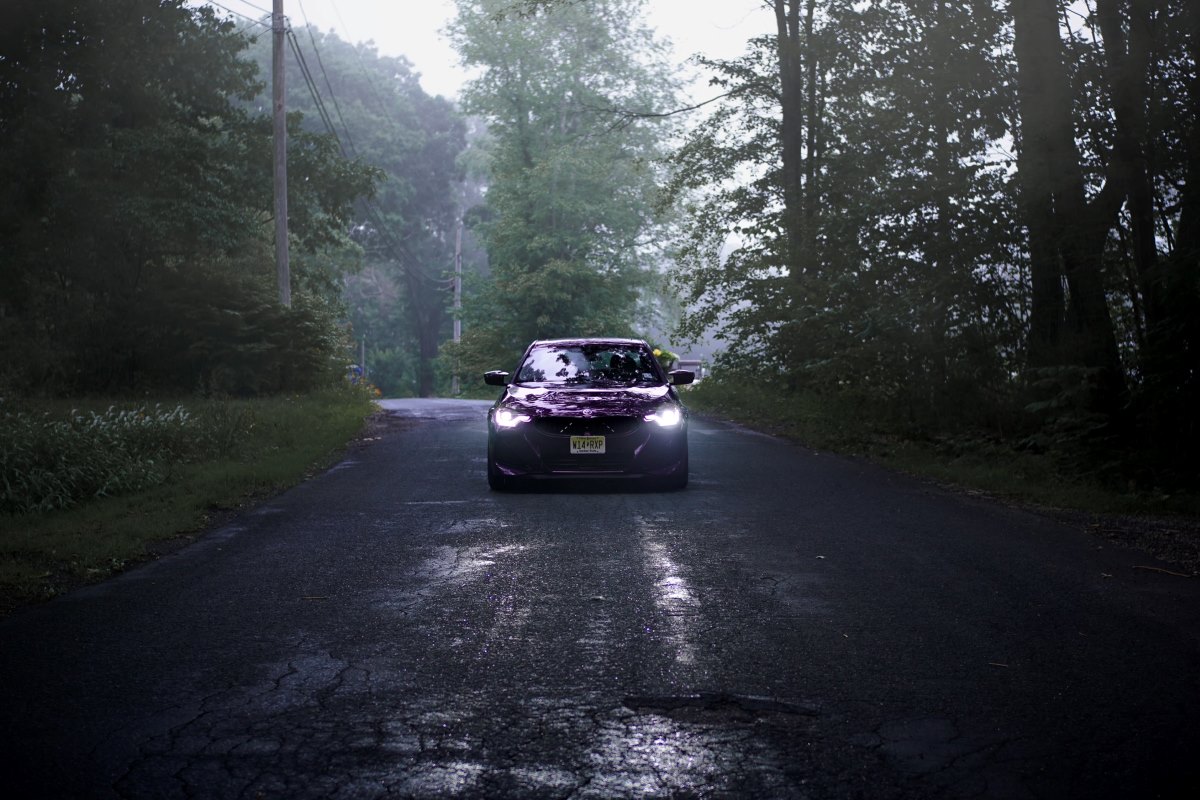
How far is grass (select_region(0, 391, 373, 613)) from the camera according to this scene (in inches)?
310

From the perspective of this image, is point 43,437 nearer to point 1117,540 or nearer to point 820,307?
point 1117,540

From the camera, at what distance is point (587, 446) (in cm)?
1129

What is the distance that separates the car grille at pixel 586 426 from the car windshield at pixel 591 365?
1130mm

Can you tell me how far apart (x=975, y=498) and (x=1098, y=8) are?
6.52m

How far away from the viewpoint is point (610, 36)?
54656 mm

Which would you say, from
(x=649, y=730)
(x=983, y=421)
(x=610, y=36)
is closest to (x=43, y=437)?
(x=649, y=730)

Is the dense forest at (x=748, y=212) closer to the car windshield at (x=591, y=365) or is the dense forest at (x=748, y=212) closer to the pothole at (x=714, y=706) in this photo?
the car windshield at (x=591, y=365)

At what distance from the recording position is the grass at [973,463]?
1092 cm

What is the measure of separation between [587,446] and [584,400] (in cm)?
65

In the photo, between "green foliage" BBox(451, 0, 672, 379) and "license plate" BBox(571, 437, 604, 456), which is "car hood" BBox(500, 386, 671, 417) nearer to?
"license plate" BBox(571, 437, 604, 456)

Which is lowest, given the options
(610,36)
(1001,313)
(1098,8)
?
(1001,313)

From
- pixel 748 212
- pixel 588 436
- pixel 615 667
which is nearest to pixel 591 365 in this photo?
pixel 588 436

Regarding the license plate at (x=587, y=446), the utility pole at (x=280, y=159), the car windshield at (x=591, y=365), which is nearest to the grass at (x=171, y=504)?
the car windshield at (x=591, y=365)

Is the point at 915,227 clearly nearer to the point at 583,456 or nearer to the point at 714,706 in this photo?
the point at 583,456
